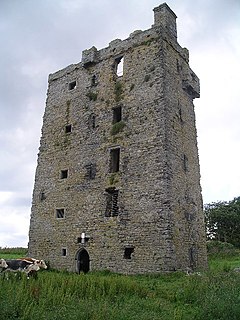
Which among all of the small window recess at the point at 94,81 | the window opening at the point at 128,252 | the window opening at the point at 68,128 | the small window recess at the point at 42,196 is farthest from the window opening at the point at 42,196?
the small window recess at the point at 94,81

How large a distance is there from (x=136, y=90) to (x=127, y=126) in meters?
2.17

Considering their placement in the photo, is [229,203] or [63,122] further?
[229,203]

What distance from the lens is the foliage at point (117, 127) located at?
1905cm

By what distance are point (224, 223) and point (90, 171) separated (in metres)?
28.1

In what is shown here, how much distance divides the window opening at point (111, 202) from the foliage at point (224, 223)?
26810mm

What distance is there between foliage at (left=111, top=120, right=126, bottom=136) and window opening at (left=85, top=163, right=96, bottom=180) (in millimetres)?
2177

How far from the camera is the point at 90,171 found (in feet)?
64.6

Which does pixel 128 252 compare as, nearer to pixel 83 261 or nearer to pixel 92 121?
pixel 83 261

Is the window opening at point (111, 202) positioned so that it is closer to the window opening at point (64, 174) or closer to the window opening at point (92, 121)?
the window opening at point (64, 174)

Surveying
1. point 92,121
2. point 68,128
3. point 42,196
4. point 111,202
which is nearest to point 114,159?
point 111,202

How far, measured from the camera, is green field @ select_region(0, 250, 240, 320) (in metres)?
7.24

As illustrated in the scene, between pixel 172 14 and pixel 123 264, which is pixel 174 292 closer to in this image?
pixel 123 264

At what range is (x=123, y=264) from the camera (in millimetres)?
16406

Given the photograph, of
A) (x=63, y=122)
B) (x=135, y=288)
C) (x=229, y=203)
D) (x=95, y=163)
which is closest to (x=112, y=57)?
(x=63, y=122)
